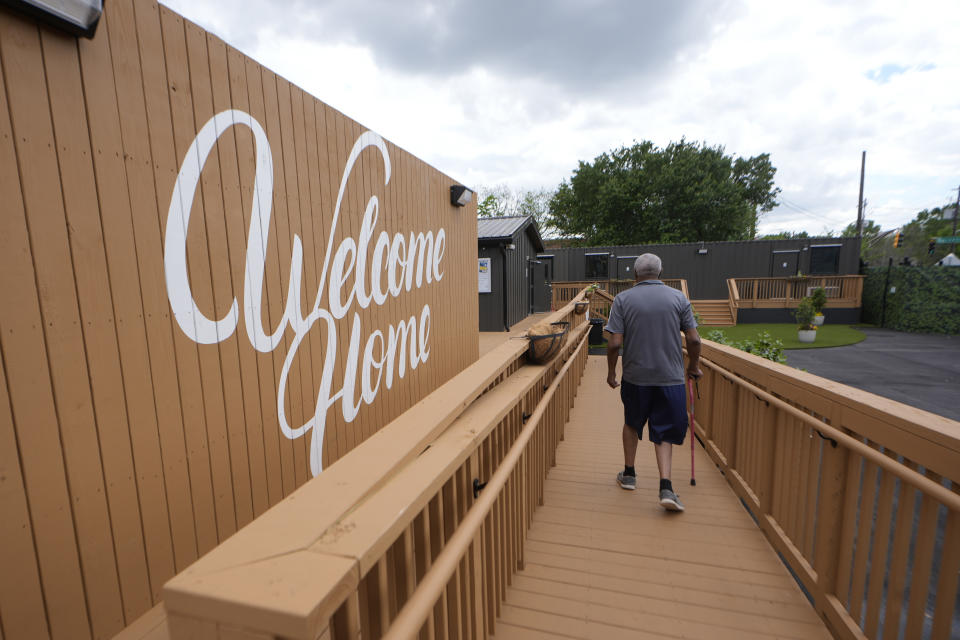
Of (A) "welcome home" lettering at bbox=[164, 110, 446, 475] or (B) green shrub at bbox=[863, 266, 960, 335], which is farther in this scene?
(B) green shrub at bbox=[863, 266, 960, 335]

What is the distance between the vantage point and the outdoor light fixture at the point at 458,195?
598 centimetres

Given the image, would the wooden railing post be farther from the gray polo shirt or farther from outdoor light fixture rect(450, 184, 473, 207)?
outdoor light fixture rect(450, 184, 473, 207)

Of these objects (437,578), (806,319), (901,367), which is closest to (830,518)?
(437,578)

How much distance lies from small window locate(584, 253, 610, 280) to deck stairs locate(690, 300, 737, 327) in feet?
17.4

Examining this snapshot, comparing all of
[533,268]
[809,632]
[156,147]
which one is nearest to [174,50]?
[156,147]

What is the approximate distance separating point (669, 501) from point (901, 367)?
453 inches

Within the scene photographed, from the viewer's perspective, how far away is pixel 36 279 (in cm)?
160

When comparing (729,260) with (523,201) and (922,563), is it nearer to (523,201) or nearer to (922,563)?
(922,563)

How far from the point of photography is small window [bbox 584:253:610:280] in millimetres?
22625

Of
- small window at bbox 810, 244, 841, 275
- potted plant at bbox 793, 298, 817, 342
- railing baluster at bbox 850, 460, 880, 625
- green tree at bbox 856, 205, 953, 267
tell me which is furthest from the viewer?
green tree at bbox 856, 205, 953, 267

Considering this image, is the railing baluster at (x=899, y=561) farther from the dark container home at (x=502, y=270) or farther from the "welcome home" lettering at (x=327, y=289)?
the dark container home at (x=502, y=270)

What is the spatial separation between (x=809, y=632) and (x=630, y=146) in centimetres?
3631

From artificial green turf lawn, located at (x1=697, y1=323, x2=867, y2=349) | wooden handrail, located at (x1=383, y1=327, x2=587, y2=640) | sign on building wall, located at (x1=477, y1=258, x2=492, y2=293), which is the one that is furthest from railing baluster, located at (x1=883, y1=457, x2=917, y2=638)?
artificial green turf lawn, located at (x1=697, y1=323, x2=867, y2=349)

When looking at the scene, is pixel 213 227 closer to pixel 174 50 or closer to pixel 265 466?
pixel 174 50
